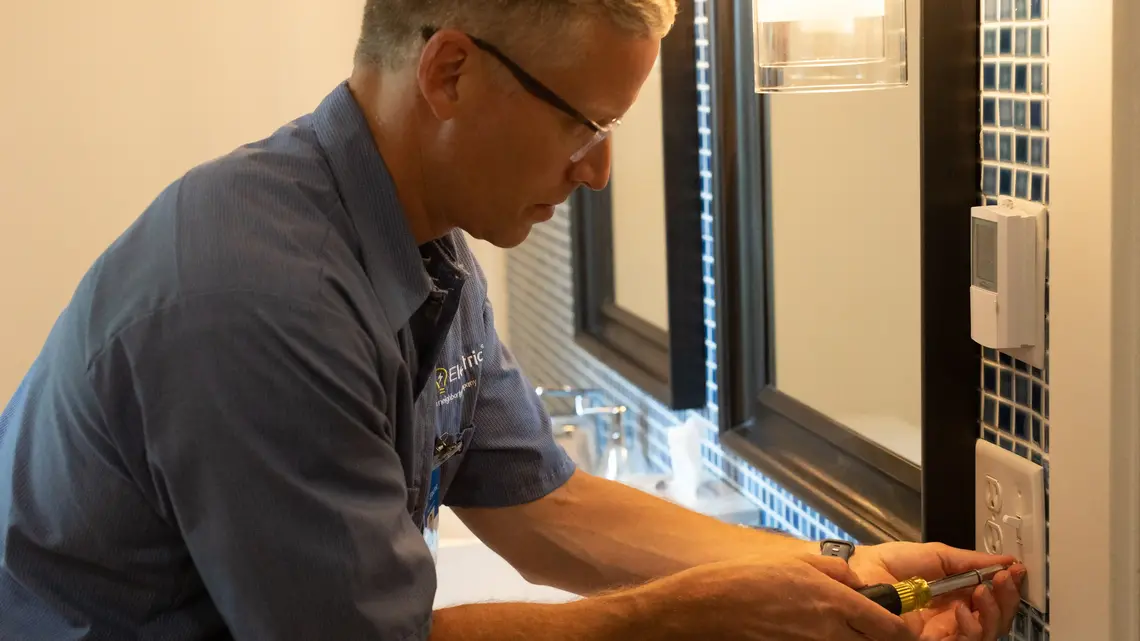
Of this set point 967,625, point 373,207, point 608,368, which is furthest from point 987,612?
point 608,368

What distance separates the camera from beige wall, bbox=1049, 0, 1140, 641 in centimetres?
91

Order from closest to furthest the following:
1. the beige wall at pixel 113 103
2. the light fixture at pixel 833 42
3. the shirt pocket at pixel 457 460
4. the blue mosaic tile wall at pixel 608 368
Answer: the light fixture at pixel 833 42
the shirt pocket at pixel 457 460
the blue mosaic tile wall at pixel 608 368
the beige wall at pixel 113 103

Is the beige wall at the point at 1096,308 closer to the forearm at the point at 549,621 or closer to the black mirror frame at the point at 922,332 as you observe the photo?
the black mirror frame at the point at 922,332

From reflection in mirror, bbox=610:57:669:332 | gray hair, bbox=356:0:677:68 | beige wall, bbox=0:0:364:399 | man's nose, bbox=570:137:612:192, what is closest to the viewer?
gray hair, bbox=356:0:677:68

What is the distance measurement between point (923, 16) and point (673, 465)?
38.0 inches

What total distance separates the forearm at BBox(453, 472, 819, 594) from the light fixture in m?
0.47

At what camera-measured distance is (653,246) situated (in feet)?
7.07

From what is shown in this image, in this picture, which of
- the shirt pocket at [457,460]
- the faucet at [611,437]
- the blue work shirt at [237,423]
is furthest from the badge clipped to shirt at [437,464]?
the faucet at [611,437]

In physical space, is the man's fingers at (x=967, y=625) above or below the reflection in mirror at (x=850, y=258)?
below

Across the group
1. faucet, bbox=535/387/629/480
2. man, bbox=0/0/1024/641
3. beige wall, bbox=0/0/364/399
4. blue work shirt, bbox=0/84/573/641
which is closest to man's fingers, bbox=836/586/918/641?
man, bbox=0/0/1024/641

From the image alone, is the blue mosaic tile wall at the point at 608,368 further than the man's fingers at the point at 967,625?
Yes

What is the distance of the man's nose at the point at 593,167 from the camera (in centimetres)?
110

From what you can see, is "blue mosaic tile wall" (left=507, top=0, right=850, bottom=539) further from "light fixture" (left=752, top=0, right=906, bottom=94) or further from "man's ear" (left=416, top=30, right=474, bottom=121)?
"man's ear" (left=416, top=30, right=474, bottom=121)

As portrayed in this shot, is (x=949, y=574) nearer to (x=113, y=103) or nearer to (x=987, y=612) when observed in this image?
(x=987, y=612)
